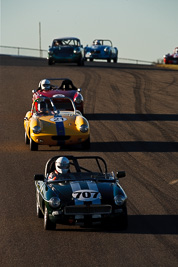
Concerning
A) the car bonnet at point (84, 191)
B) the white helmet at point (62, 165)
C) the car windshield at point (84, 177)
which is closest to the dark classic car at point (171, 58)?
the car windshield at point (84, 177)

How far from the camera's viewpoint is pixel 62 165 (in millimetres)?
11984

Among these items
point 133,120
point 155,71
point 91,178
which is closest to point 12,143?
point 133,120

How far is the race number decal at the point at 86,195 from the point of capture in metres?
10.9

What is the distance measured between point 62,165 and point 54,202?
4.05ft

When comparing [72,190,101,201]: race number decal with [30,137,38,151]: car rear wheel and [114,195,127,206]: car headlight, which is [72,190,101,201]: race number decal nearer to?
[114,195,127,206]: car headlight

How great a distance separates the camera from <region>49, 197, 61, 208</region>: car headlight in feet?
35.6

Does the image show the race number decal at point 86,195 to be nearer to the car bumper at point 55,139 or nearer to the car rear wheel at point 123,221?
the car rear wheel at point 123,221

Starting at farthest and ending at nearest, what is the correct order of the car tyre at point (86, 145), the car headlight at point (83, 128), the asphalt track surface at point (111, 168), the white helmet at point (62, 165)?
the car tyre at point (86, 145) < the car headlight at point (83, 128) < the white helmet at point (62, 165) < the asphalt track surface at point (111, 168)

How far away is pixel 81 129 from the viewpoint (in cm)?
1844

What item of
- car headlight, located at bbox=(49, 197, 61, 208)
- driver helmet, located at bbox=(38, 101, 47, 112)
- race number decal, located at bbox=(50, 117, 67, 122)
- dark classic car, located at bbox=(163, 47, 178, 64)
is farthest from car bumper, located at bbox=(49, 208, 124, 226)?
dark classic car, located at bbox=(163, 47, 178, 64)

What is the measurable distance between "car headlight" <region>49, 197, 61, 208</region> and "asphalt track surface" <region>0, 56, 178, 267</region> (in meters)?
0.43

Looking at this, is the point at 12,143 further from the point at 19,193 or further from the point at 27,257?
the point at 27,257

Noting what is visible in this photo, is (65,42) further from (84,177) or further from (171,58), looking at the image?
(84,177)

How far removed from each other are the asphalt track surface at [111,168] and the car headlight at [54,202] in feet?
1.40
